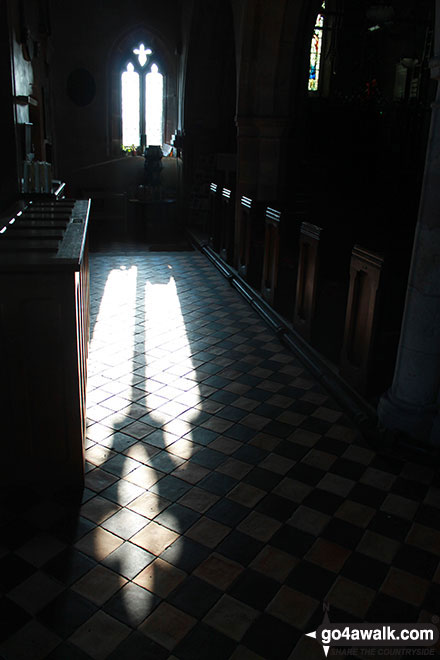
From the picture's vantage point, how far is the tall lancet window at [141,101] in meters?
13.3

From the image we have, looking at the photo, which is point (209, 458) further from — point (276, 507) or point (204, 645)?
point (204, 645)

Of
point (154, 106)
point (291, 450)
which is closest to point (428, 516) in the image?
point (291, 450)

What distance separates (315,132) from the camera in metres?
11.9

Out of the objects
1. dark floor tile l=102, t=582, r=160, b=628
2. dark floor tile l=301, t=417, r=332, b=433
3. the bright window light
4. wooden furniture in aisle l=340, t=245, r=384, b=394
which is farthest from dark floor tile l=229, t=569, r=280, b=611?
the bright window light

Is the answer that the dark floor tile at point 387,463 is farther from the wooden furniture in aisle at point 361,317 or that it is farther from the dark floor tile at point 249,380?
the dark floor tile at point 249,380

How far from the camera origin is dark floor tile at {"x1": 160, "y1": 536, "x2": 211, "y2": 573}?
8.84ft

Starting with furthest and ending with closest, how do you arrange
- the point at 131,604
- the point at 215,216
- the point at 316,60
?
1. the point at 316,60
2. the point at 215,216
3. the point at 131,604

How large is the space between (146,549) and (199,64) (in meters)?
11.5

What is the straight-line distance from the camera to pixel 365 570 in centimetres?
271

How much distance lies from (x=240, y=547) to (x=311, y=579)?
39 cm

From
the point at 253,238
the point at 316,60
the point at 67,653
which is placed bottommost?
the point at 67,653

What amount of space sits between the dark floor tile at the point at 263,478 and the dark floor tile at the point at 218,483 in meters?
0.10

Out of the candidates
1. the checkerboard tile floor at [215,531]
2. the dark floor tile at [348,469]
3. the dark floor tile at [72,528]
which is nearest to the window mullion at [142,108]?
the checkerboard tile floor at [215,531]

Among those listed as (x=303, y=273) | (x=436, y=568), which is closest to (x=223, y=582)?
(x=436, y=568)
